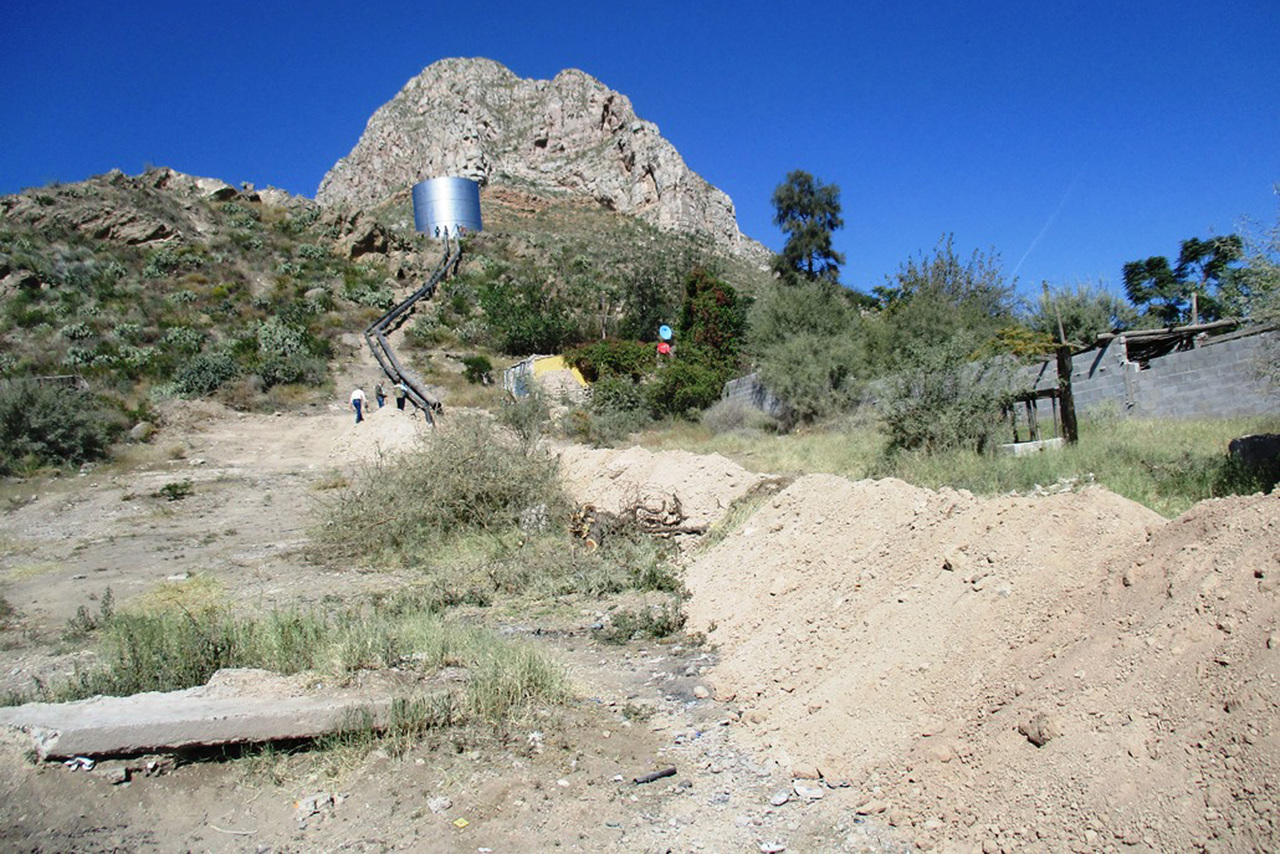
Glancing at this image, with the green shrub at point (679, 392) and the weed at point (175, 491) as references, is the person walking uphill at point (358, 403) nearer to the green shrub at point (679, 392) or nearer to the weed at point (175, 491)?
the weed at point (175, 491)

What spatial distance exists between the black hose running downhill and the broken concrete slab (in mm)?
14270

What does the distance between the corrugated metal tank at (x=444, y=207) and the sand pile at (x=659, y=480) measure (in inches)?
1414

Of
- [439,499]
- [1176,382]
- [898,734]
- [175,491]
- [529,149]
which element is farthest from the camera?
[529,149]

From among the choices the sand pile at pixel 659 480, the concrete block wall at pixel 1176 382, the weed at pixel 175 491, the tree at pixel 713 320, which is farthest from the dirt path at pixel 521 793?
the tree at pixel 713 320

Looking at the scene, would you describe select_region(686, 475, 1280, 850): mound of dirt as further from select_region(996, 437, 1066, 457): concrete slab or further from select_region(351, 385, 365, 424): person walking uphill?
select_region(351, 385, 365, 424): person walking uphill

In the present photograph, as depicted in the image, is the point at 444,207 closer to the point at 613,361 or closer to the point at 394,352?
the point at 394,352

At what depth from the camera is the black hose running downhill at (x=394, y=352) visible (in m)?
22.7

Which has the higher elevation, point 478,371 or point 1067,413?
point 478,371

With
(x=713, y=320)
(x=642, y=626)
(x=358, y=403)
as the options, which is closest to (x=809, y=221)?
(x=713, y=320)

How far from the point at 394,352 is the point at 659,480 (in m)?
19.8

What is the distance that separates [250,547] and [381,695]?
Result: 7.87 metres

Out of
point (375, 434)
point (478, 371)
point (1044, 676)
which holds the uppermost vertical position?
point (478, 371)

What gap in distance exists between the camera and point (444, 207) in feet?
155

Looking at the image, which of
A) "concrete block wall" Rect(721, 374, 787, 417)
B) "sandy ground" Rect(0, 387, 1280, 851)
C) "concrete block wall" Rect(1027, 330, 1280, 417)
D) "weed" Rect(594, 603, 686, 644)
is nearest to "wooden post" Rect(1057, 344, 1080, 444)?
"concrete block wall" Rect(1027, 330, 1280, 417)
